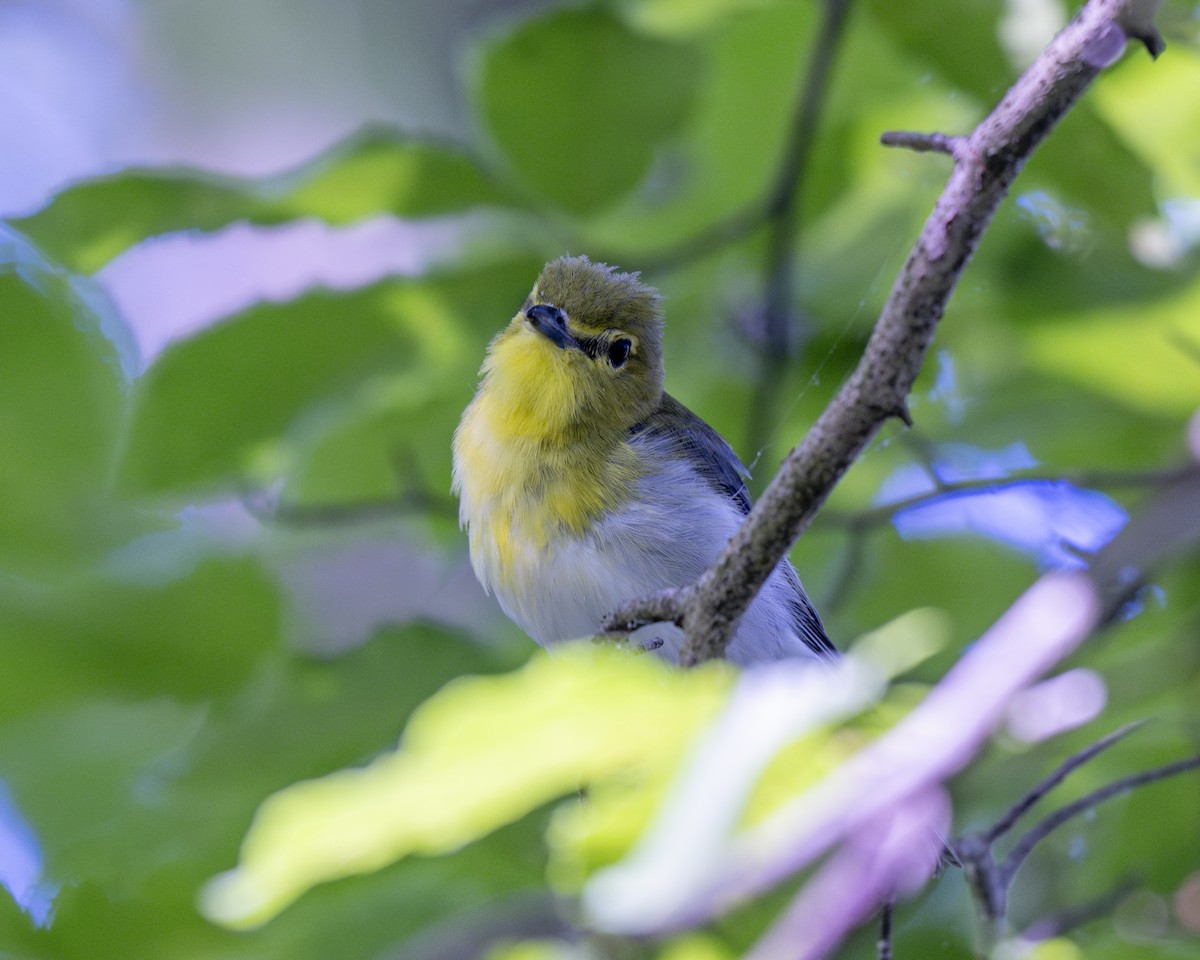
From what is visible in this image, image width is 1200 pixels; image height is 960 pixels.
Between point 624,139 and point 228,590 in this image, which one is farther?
point 624,139

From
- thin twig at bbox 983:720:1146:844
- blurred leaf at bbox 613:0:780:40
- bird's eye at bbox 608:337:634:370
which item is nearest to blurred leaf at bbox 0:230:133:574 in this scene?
blurred leaf at bbox 613:0:780:40

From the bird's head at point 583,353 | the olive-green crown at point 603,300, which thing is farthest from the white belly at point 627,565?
the olive-green crown at point 603,300

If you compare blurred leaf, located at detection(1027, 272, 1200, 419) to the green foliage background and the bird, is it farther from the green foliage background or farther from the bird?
the bird

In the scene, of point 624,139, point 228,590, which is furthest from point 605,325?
point 228,590

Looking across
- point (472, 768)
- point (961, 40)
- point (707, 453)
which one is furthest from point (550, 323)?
point (472, 768)

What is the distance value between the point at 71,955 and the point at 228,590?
671 mm

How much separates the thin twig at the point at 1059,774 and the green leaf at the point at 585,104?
3.39ft

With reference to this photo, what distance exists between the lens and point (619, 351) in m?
2.51

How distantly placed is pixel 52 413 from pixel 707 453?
49.6 inches

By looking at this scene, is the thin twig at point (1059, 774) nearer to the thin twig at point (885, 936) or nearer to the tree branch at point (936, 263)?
the thin twig at point (885, 936)

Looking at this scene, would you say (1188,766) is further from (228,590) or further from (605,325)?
(605,325)

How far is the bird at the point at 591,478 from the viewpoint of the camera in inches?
88.6

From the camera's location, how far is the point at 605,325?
250cm

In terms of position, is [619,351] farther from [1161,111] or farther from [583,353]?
[1161,111]
